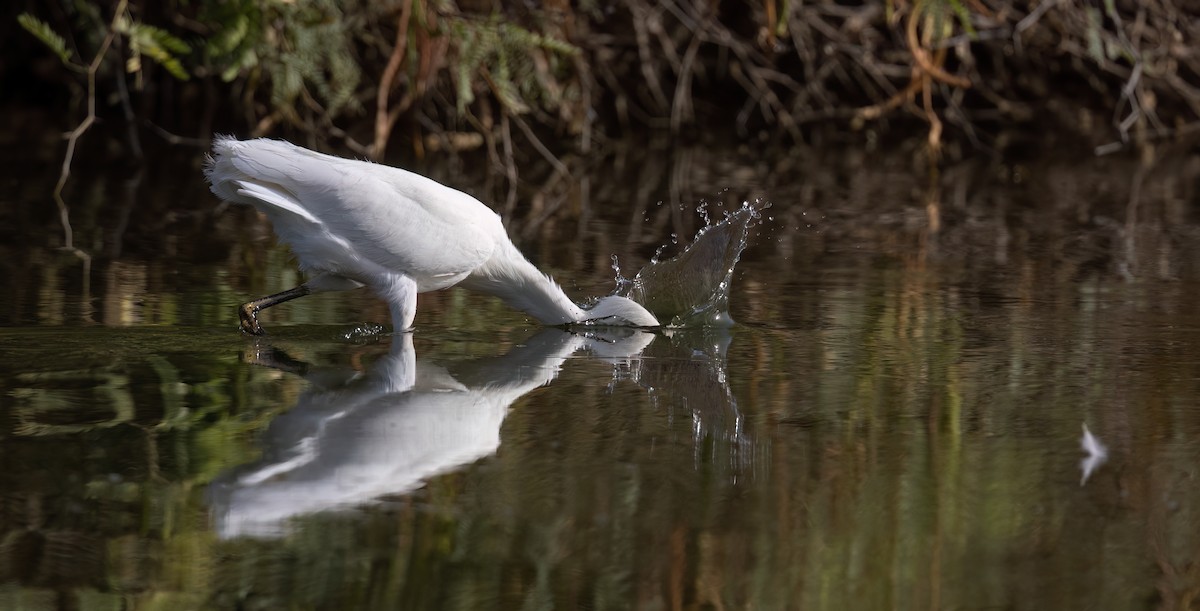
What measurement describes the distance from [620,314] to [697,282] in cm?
45

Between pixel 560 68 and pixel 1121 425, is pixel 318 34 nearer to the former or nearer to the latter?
pixel 560 68

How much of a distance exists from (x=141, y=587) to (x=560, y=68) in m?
8.78

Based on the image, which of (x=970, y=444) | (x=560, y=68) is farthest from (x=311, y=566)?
(x=560, y=68)

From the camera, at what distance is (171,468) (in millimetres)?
3957

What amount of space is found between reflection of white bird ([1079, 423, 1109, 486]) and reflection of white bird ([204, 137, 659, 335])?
2.16 meters

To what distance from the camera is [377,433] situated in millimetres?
4297

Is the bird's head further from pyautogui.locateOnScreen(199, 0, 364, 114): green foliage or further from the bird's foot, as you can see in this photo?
pyautogui.locateOnScreen(199, 0, 364, 114): green foliage

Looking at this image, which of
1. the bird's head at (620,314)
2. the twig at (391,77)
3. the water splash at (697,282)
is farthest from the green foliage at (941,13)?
the bird's head at (620,314)

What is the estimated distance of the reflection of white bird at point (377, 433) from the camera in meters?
3.70

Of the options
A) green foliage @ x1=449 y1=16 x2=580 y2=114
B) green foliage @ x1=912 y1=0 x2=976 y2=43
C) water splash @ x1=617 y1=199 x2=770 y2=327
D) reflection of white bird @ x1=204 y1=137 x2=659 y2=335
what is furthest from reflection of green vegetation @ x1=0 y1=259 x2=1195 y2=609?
green foliage @ x1=912 y1=0 x2=976 y2=43

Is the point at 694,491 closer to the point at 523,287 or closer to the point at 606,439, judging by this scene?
the point at 606,439

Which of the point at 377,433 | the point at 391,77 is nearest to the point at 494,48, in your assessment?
the point at 391,77

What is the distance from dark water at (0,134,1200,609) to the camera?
3.29 m

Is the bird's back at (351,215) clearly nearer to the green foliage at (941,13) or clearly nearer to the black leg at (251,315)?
the black leg at (251,315)
